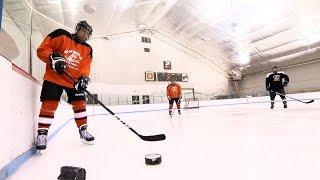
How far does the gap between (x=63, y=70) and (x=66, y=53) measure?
285 millimetres

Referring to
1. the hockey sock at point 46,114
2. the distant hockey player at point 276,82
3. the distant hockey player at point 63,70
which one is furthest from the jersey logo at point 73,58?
→ the distant hockey player at point 276,82

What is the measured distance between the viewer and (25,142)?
154cm

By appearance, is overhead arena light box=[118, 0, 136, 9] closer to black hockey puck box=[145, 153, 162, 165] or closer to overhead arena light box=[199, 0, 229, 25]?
overhead arena light box=[199, 0, 229, 25]

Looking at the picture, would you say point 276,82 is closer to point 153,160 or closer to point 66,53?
point 66,53

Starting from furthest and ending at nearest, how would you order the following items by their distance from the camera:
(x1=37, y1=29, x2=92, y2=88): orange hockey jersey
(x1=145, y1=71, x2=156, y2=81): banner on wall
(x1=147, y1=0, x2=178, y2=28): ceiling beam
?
(x1=145, y1=71, x2=156, y2=81): banner on wall → (x1=147, y1=0, x2=178, y2=28): ceiling beam → (x1=37, y1=29, x2=92, y2=88): orange hockey jersey

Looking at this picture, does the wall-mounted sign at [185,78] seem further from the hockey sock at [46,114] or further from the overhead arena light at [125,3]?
the hockey sock at [46,114]

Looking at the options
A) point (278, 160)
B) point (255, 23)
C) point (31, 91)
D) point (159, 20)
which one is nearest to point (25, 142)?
point (31, 91)

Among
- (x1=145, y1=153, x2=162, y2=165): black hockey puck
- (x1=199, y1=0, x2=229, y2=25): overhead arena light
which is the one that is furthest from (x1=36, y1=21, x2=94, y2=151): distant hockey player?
(x1=199, y1=0, x2=229, y2=25): overhead arena light

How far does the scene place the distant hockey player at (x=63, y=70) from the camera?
181cm

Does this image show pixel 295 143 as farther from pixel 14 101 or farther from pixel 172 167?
pixel 14 101

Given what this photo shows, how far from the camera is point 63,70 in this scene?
1788 millimetres

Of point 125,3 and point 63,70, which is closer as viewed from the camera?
point 63,70

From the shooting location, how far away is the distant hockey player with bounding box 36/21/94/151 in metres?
1.81

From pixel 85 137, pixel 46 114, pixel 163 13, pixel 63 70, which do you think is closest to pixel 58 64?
pixel 63 70
